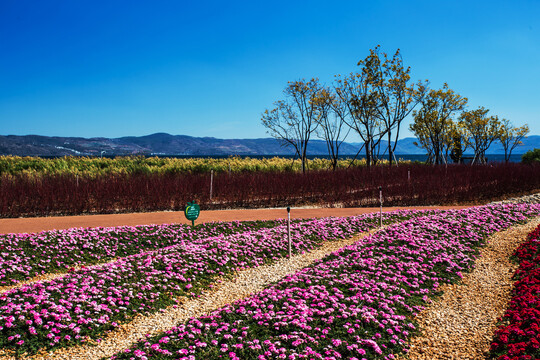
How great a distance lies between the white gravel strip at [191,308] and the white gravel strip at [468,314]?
126 inches

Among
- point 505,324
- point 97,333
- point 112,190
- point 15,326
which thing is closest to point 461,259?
point 505,324

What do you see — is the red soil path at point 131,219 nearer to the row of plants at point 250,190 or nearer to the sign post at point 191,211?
the row of plants at point 250,190

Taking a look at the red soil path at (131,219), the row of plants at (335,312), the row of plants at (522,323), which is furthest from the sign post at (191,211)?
the row of plants at (522,323)

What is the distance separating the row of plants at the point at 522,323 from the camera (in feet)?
15.5

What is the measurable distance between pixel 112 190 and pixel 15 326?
13141 mm

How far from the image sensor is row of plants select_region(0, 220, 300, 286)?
8727 mm

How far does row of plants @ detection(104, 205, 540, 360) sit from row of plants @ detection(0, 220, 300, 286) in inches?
173

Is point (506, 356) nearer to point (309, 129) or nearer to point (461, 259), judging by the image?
point (461, 259)

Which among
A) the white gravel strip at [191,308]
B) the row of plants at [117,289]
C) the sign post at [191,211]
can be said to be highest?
the sign post at [191,211]

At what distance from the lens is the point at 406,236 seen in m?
10.2

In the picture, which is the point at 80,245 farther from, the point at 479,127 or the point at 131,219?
the point at 479,127

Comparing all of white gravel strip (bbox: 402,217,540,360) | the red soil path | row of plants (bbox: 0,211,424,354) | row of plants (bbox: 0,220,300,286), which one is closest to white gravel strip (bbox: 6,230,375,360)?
row of plants (bbox: 0,211,424,354)

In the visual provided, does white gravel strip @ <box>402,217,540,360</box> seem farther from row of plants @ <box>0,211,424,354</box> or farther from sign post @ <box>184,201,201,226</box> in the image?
sign post @ <box>184,201,201,226</box>

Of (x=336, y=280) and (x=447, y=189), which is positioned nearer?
(x=336, y=280)
